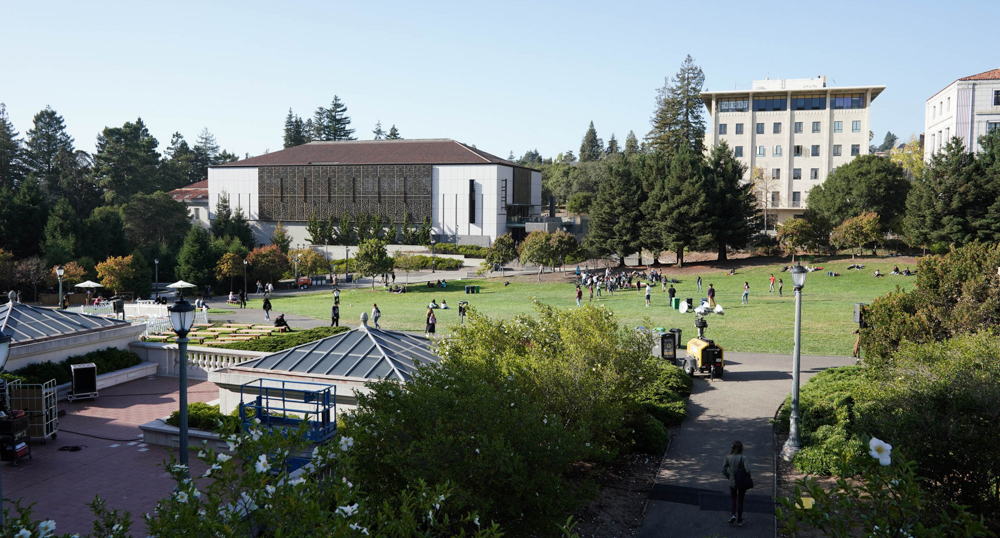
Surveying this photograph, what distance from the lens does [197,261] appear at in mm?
59281

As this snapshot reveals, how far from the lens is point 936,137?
236 feet

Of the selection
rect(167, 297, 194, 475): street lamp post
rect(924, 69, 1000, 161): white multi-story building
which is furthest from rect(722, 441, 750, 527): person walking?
rect(924, 69, 1000, 161): white multi-story building

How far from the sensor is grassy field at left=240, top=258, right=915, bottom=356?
30.3m

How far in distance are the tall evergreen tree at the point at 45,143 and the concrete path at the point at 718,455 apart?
10423 cm

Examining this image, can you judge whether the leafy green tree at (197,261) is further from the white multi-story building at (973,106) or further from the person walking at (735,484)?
the white multi-story building at (973,106)

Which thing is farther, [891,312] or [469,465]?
[891,312]

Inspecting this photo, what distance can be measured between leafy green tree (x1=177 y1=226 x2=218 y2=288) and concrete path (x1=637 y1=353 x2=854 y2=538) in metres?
48.6

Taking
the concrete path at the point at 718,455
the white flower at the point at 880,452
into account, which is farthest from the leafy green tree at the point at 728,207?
the white flower at the point at 880,452

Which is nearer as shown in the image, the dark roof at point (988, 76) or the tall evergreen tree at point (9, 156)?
the dark roof at point (988, 76)

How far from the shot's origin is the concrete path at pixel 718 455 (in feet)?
37.8

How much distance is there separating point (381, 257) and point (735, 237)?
3179cm

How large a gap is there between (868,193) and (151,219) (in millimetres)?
80409

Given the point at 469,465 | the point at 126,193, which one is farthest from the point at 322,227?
the point at 469,465

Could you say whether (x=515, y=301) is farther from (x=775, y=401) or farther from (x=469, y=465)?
→ (x=469, y=465)
